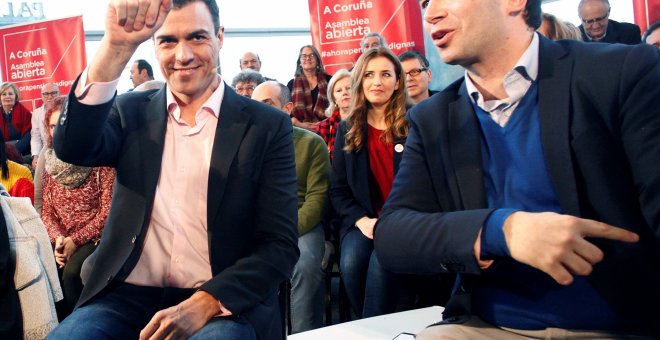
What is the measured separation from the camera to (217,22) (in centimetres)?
205

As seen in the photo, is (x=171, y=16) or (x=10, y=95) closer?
(x=171, y=16)

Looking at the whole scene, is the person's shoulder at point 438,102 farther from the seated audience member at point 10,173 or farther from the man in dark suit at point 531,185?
the seated audience member at point 10,173

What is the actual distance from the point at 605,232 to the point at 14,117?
24.6ft

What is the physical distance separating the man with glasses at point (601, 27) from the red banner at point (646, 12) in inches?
9.6

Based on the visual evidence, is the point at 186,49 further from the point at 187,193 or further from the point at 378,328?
the point at 378,328

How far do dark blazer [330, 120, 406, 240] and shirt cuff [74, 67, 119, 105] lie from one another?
1936 mm

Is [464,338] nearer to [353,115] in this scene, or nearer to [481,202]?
[481,202]

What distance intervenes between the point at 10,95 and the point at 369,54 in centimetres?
533

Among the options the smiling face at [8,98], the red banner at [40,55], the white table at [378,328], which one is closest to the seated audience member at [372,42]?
the white table at [378,328]

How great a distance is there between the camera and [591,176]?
1.34m

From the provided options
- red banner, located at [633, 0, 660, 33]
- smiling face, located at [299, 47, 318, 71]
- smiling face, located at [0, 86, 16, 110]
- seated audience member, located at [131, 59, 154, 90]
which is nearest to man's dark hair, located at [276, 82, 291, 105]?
smiling face, located at [299, 47, 318, 71]

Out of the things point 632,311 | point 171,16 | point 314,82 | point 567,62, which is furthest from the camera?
point 314,82

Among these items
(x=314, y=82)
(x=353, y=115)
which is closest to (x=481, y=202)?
(x=353, y=115)

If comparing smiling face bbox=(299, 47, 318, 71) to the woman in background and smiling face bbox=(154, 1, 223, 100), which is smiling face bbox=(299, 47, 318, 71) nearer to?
the woman in background
